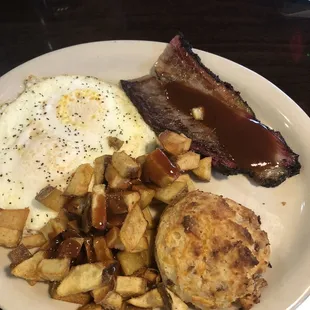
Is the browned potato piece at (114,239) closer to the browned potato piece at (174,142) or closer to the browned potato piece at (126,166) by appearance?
the browned potato piece at (126,166)

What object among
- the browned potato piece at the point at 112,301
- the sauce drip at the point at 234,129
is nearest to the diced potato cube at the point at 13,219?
the browned potato piece at the point at 112,301

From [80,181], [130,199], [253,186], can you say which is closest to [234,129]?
[253,186]

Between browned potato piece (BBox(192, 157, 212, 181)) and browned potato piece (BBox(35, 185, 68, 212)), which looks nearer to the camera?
browned potato piece (BBox(35, 185, 68, 212))

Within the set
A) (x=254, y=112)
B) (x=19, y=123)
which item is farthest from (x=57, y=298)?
(x=254, y=112)

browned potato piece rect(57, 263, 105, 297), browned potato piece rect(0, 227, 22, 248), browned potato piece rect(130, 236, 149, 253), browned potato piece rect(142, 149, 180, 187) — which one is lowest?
browned potato piece rect(130, 236, 149, 253)

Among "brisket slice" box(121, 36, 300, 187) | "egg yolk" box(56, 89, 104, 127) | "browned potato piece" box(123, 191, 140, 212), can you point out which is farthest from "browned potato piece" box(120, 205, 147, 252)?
"egg yolk" box(56, 89, 104, 127)

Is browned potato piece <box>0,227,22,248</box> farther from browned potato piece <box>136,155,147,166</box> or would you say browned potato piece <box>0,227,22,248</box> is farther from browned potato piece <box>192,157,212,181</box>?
browned potato piece <box>192,157,212,181</box>
